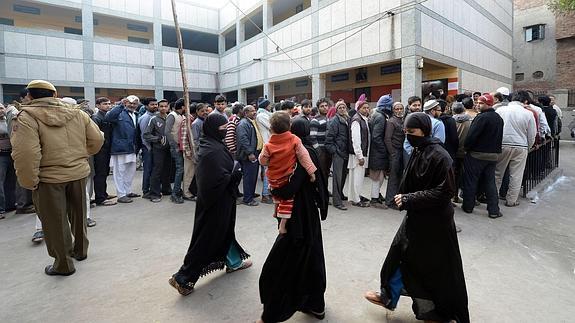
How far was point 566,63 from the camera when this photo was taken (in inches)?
879

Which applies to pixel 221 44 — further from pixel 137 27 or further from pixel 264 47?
pixel 264 47

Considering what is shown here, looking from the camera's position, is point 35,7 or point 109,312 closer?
point 109,312

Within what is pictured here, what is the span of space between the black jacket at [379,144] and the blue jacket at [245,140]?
229 cm

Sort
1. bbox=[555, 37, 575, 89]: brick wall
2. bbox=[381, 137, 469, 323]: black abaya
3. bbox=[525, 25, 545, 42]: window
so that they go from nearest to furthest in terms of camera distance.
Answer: bbox=[381, 137, 469, 323]: black abaya, bbox=[555, 37, 575, 89]: brick wall, bbox=[525, 25, 545, 42]: window

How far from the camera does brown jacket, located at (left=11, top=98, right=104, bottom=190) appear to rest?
3449 millimetres

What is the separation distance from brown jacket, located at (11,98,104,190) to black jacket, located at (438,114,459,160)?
5.43m

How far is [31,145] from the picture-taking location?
136 inches

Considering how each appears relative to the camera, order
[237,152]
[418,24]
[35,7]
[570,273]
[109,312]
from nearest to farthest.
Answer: [109,312] < [570,273] < [237,152] < [418,24] < [35,7]

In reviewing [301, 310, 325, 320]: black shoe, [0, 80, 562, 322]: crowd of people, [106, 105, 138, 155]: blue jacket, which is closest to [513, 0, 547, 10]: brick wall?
[0, 80, 562, 322]: crowd of people

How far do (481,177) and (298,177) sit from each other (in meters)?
4.59

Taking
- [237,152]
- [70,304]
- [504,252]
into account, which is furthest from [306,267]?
[237,152]

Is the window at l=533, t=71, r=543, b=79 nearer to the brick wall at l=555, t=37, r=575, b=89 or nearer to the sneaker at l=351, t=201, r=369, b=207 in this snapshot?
the brick wall at l=555, t=37, r=575, b=89

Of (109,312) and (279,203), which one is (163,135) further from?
(279,203)

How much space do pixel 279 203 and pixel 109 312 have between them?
5.87ft
